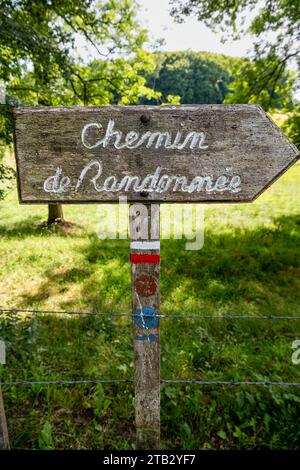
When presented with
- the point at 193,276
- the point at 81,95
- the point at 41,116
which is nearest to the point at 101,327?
the point at 193,276

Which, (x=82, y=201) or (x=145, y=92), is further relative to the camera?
(x=145, y=92)

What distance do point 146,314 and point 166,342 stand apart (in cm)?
223

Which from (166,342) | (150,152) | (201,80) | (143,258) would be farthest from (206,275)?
(201,80)

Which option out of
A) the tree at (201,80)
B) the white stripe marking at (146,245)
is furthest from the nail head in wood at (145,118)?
the tree at (201,80)

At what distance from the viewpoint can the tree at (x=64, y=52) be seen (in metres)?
4.60

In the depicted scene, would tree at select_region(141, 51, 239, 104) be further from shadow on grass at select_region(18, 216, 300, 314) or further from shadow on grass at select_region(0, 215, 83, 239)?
shadow on grass at select_region(18, 216, 300, 314)

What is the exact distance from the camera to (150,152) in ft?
5.58

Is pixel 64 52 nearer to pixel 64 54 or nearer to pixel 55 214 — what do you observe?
pixel 64 54

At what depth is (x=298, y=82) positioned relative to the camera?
659 centimetres

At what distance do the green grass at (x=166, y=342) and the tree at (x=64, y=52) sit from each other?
3.57 m

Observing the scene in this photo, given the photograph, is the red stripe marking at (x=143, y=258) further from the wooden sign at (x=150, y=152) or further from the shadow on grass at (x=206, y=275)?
the shadow on grass at (x=206, y=275)

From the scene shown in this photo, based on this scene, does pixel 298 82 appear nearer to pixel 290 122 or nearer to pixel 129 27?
pixel 290 122
